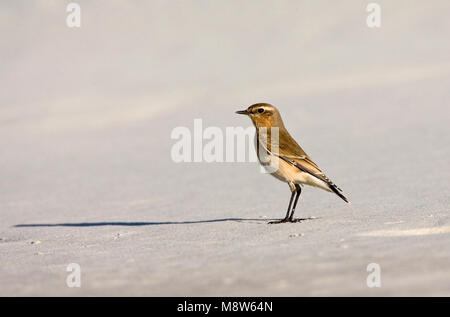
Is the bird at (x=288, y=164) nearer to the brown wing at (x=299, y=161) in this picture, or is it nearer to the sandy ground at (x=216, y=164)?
the brown wing at (x=299, y=161)

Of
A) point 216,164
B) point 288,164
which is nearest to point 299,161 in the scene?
point 288,164

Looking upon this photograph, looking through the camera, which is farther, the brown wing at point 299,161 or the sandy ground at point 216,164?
the brown wing at point 299,161

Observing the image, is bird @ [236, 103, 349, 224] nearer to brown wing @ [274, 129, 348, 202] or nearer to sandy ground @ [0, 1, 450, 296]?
brown wing @ [274, 129, 348, 202]

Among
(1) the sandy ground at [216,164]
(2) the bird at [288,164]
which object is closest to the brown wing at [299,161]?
(2) the bird at [288,164]

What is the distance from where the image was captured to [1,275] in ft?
25.5

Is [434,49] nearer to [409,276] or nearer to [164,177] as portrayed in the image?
[164,177]

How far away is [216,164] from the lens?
18.0 meters

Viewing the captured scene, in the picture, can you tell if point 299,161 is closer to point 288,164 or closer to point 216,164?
point 288,164

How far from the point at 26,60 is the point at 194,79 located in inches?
243

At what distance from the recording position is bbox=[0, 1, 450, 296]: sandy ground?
7.45 m

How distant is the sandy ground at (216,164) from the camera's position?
24.5ft

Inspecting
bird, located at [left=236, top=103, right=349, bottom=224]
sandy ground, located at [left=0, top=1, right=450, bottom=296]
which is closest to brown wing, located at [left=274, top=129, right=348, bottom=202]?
bird, located at [left=236, top=103, right=349, bottom=224]

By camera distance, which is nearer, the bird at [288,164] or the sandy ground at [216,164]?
the sandy ground at [216,164]
